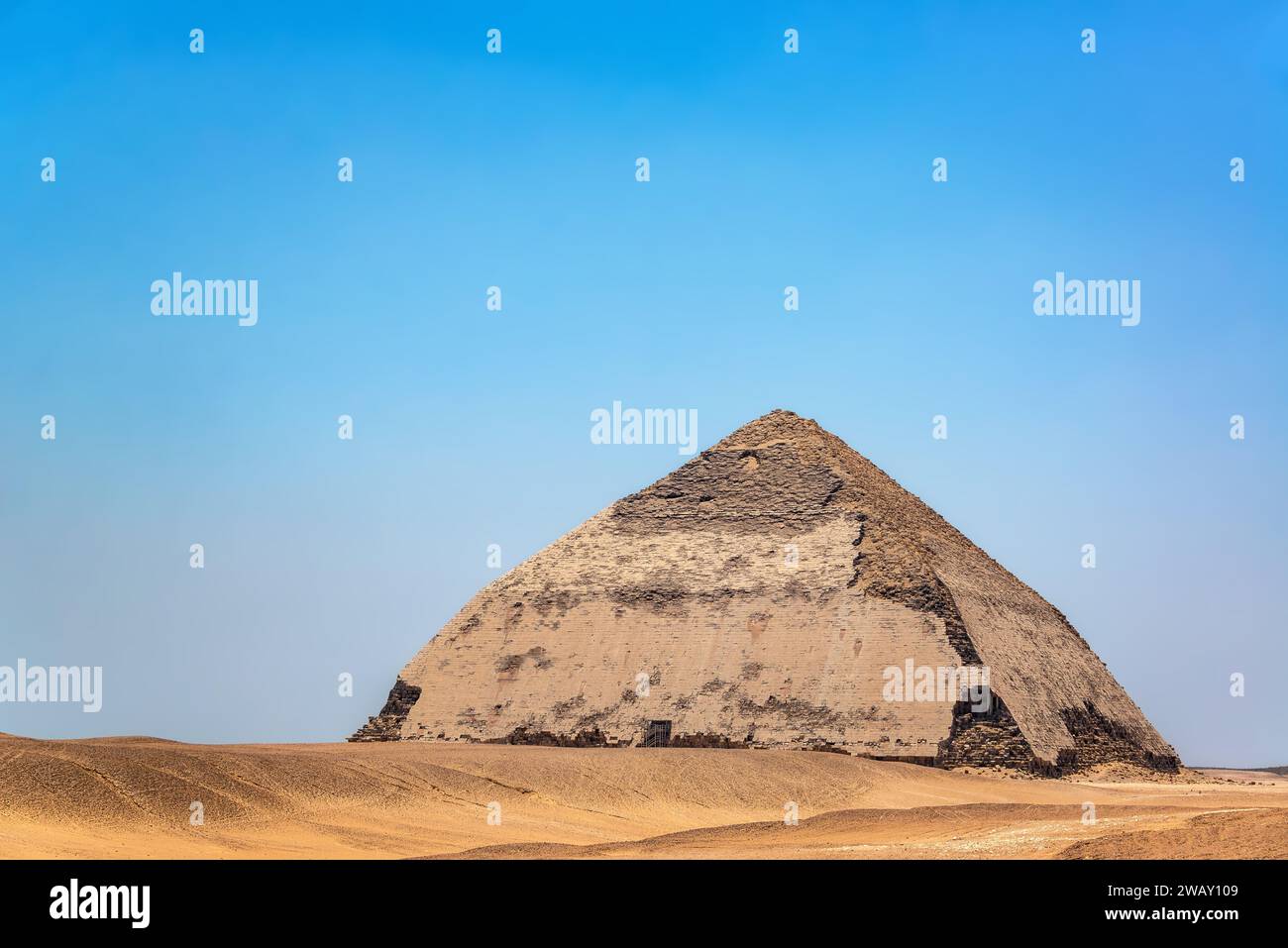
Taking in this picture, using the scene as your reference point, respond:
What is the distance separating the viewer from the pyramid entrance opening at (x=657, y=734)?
1950 inches

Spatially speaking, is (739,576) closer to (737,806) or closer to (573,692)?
(573,692)

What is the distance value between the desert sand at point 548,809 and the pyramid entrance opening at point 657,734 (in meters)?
9.49

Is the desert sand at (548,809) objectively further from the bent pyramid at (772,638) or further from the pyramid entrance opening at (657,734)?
the pyramid entrance opening at (657,734)

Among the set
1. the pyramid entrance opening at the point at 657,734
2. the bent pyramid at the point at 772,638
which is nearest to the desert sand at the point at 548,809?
the bent pyramid at the point at 772,638

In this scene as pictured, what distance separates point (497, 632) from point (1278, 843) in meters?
39.9

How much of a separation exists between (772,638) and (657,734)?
16.9ft

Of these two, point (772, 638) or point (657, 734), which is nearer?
point (657, 734)

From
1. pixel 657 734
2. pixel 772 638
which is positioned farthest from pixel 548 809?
pixel 772 638

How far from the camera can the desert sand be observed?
22.3 m

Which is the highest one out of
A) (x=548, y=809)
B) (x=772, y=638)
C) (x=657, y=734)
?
(x=772, y=638)

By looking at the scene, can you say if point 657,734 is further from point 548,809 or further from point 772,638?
point 548,809

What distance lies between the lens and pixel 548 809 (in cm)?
3178

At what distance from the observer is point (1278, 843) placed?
1905 centimetres

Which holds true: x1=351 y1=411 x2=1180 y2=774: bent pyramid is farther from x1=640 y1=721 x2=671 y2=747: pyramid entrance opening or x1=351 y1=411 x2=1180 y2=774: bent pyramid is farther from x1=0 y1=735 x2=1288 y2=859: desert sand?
x1=0 y1=735 x2=1288 y2=859: desert sand
